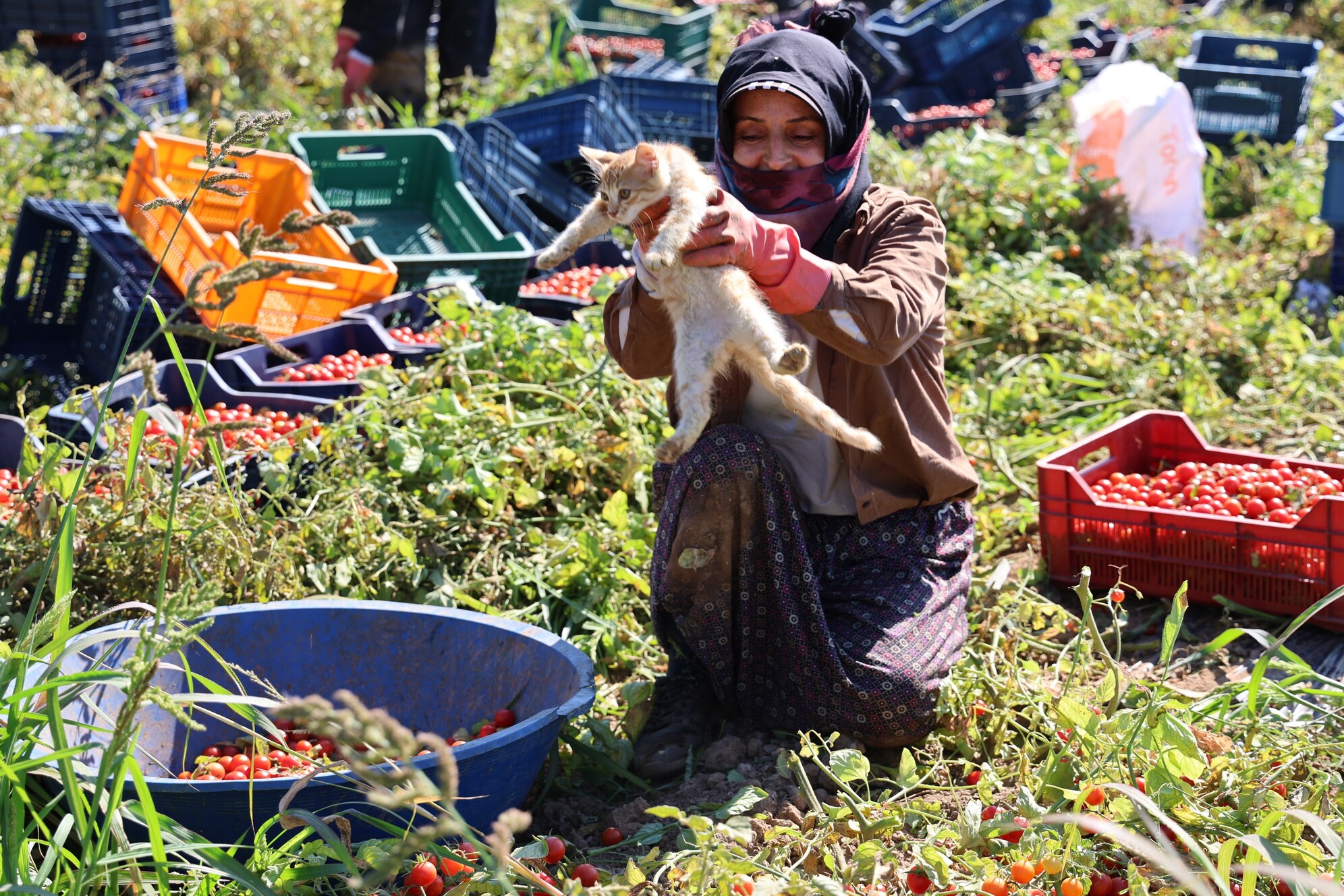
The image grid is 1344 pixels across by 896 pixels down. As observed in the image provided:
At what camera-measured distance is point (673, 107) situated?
5688 millimetres

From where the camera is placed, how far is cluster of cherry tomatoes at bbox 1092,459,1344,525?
2.86 metres

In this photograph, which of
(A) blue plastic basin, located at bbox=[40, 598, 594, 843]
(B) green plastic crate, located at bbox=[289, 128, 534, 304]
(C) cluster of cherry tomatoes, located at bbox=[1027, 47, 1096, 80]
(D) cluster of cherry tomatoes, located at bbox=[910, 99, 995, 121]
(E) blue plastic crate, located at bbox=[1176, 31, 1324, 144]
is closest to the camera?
(A) blue plastic basin, located at bbox=[40, 598, 594, 843]

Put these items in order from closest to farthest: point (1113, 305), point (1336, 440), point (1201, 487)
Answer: point (1201, 487) < point (1336, 440) < point (1113, 305)

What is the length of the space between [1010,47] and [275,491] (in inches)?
240

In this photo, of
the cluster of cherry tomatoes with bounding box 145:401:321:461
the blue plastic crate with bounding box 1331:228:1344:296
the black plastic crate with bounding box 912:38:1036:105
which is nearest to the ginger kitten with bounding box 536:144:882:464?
the cluster of cherry tomatoes with bounding box 145:401:321:461

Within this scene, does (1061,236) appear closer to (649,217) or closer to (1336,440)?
(1336,440)

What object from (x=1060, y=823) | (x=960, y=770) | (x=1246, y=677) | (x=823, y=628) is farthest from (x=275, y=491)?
(x=1246, y=677)

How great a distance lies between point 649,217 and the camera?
1.81 m

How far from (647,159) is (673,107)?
413 cm

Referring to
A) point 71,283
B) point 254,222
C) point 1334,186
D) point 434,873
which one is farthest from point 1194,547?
point 71,283

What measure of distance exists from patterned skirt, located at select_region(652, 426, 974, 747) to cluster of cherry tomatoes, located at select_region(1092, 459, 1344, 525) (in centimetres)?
81

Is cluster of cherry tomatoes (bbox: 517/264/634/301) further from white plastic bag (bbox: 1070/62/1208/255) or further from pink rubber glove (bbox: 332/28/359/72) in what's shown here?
white plastic bag (bbox: 1070/62/1208/255)

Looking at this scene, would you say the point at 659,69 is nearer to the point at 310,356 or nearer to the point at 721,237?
the point at 310,356

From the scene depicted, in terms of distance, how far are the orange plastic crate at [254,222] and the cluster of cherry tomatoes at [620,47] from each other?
3366 mm
